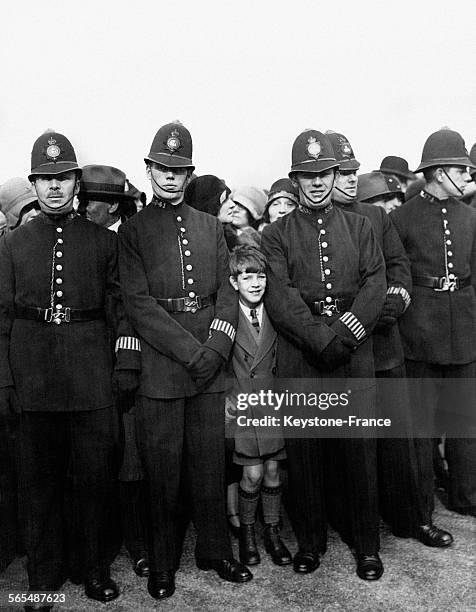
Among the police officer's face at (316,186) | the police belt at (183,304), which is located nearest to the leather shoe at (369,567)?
the police belt at (183,304)

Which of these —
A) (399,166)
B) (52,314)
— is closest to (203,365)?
(52,314)

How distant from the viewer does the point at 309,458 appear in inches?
145

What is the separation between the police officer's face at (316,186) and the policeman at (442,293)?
0.85 metres

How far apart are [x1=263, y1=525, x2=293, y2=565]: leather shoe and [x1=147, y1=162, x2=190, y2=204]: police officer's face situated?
6.39 feet

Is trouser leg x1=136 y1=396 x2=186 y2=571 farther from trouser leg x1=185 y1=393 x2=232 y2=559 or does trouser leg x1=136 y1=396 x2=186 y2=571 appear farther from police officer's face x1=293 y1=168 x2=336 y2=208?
police officer's face x1=293 y1=168 x2=336 y2=208

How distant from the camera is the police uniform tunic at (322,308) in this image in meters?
3.61

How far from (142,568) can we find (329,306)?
1755 millimetres

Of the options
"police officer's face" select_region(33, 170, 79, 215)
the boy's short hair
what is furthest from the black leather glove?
"police officer's face" select_region(33, 170, 79, 215)

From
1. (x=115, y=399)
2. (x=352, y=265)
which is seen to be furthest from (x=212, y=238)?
(x=115, y=399)

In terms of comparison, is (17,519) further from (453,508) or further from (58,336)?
(453,508)

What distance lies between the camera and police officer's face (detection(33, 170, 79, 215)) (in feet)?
11.1

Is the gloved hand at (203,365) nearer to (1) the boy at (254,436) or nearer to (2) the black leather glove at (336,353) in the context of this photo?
(1) the boy at (254,436)

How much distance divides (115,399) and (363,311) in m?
1.39

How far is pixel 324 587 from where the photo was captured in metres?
3.45
